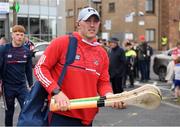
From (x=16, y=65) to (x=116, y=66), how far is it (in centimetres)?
622

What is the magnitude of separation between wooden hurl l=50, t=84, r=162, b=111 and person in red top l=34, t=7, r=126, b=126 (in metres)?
0.26

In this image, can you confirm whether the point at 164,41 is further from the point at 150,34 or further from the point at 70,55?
the point at 70,55

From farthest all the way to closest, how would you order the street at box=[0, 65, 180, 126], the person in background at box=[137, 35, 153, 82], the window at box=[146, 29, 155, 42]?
the window at box=[146, 29, 155, 42] < the person in background at box=[137, 35, 153, 82] < the street at box=[0, 65, 180, 126]

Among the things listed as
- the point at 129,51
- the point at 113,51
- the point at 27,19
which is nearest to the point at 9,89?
the point at 113,51

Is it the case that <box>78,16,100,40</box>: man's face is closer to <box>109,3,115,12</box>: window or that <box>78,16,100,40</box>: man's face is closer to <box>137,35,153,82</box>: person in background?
<box>137,35,153,82</box>: person in background

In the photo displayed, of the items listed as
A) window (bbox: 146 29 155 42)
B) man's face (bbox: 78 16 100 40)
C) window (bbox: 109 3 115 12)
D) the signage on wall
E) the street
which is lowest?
the street

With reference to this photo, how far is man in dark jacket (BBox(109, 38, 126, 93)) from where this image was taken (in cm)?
1348

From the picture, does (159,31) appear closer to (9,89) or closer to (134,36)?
(134,36)

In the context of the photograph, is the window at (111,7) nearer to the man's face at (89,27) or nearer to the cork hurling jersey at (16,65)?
the cork hurling jersey at (16,65)

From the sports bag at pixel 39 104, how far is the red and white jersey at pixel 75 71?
4 cm

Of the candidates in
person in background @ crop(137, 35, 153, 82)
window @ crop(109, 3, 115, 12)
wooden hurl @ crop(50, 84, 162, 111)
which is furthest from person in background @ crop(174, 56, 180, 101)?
window @ crop(109, 3, 115, 12)

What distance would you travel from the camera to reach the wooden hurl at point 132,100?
3920 millimetres

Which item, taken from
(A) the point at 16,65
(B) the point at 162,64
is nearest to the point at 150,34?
(B) the point at 162,64

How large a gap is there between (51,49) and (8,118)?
3.64 metres
